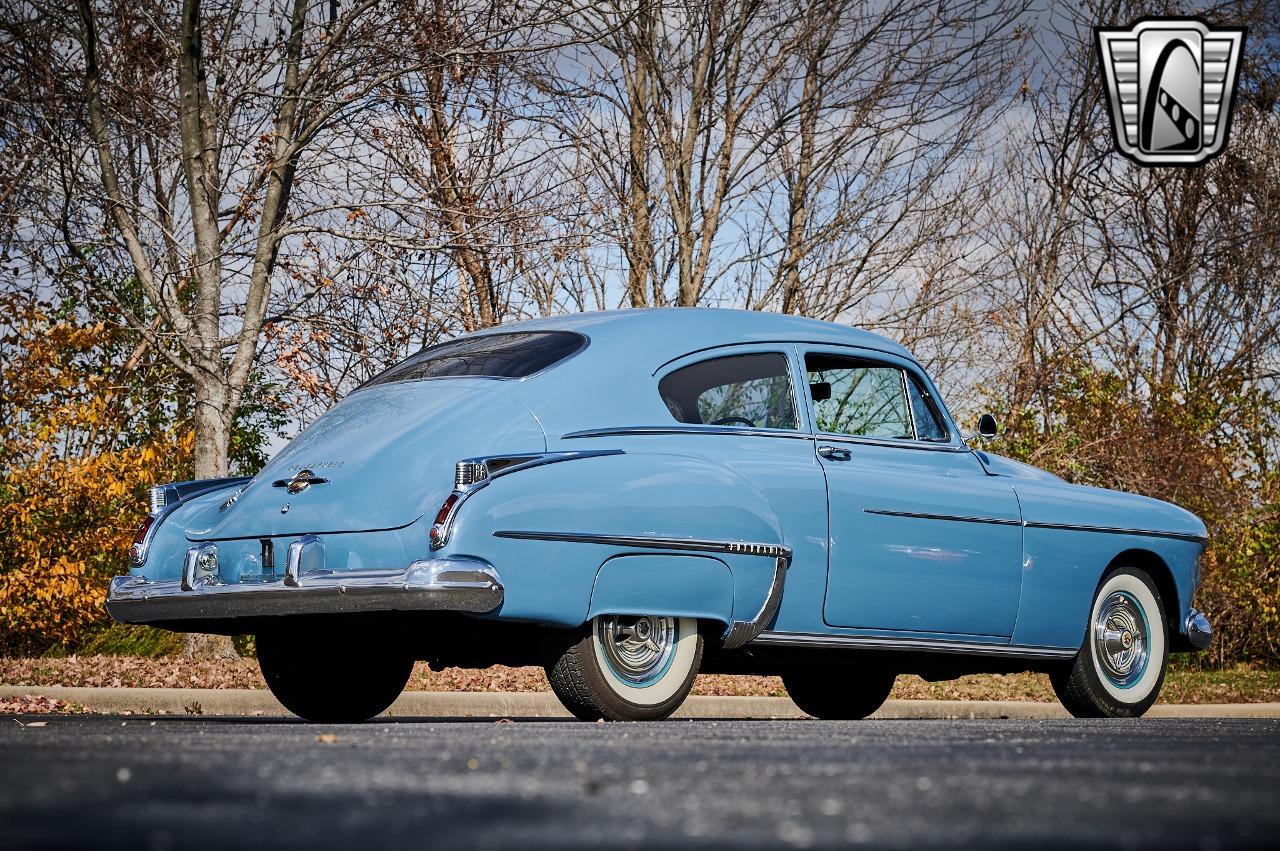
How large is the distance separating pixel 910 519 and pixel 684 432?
51.4 inches

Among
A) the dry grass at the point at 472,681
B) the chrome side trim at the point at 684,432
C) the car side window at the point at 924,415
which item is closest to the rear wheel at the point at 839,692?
the car side window at the point at 924,415

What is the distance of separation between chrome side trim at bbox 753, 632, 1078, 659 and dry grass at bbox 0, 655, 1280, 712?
4.33 m

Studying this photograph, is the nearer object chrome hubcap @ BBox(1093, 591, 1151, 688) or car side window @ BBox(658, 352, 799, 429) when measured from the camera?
car side window @ BBox(658, 352, 799, 429)

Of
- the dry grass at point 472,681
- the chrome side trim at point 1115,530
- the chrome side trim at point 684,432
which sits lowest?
the dry grass at point 472,681

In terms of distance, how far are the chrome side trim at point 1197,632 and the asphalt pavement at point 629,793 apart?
13.0 feet

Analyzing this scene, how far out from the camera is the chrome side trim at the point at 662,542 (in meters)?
6.29

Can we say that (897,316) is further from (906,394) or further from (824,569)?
(824,569)

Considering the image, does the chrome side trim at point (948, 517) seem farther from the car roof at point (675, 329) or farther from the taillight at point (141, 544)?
the taillight at point (141, 544)

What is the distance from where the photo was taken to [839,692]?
9656 millimetres

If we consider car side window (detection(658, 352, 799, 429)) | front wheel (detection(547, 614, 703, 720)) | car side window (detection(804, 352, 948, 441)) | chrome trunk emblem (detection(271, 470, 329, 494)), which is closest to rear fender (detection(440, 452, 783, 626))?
front wheel (detection(547, 614, 703, 720))

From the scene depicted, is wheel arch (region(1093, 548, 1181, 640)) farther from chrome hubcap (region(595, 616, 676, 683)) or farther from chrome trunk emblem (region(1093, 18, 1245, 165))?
chrome trunk emblem (region(1093, 18, 1245, 165))

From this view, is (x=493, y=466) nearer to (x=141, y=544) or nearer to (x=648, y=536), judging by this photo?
(x=648, y=536)

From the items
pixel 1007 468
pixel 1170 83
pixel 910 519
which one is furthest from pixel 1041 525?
pixel 1170 83

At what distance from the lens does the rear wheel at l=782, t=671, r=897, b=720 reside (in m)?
9.62
